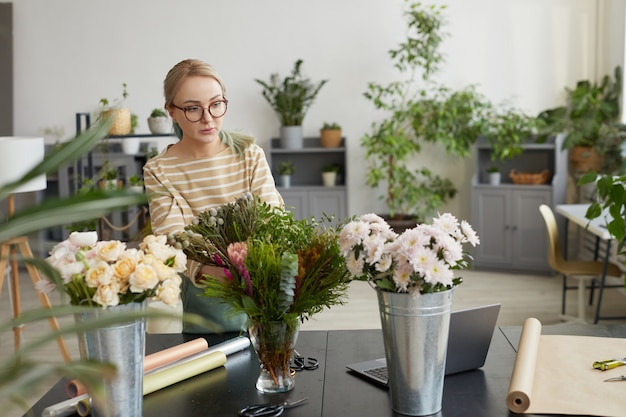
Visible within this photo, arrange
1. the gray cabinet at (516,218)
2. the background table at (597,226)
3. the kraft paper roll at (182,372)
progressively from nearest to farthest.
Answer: the kraft paper roll at (182,372)
the background table at (597,226)
the gray cabinet at (516,218)

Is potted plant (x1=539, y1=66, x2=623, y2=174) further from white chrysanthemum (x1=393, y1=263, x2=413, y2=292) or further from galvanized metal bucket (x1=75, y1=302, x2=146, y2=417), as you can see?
galvanized metal bucket (x1=75, y1=302, x2=146, y2=417)

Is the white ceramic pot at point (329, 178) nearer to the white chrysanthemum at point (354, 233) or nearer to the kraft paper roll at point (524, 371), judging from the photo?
the kraft paper roll at point (524, 371)

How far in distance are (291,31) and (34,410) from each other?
6.51 metres

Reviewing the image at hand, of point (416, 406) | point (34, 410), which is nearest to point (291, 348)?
point (416, 406)

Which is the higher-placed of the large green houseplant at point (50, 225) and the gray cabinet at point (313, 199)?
the large green houseplant at point (50, 225)

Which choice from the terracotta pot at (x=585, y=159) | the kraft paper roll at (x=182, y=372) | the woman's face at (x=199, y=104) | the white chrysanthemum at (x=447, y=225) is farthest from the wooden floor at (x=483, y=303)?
the white chrysanthemum at (x=447, y=225)

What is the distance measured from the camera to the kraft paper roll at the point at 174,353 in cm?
203

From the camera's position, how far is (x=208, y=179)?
2621 mm

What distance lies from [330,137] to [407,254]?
20.6 ft

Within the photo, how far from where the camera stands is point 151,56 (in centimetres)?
809

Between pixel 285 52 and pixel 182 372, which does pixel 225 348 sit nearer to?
pixel 182 372

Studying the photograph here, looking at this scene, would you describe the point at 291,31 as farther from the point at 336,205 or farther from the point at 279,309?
the point at 279,309

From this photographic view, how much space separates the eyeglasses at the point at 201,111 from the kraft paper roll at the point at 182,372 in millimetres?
780

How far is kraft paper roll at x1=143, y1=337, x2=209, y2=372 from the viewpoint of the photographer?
2.03 meters
